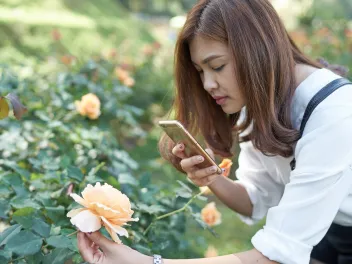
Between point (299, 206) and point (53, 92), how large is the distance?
174 centimetres

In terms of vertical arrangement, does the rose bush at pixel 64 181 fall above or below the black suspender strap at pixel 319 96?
below

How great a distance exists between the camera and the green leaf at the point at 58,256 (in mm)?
1449

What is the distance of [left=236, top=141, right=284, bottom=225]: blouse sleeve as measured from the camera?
2.10m

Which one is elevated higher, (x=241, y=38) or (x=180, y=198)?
(x=241, y=38)

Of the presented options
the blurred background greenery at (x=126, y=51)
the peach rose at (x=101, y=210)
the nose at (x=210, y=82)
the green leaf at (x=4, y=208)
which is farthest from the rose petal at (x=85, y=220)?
the blurred background greenery at (x=126, y=51)

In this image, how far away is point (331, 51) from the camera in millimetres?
6492

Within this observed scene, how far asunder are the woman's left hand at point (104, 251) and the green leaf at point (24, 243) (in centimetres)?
16

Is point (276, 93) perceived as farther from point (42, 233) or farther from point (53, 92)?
point (53, 92)

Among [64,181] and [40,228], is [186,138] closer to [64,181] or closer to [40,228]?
[40,228]

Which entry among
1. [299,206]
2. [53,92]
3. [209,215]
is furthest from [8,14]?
[299,206]

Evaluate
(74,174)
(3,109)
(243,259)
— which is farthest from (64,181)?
(243,259)

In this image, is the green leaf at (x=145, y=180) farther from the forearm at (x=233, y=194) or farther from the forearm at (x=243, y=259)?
the forearm at (x=243, y=259)

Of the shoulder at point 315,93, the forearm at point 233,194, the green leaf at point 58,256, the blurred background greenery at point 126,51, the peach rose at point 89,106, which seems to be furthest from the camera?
the blurred background greenery at point 126,51

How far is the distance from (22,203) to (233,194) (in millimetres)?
773
